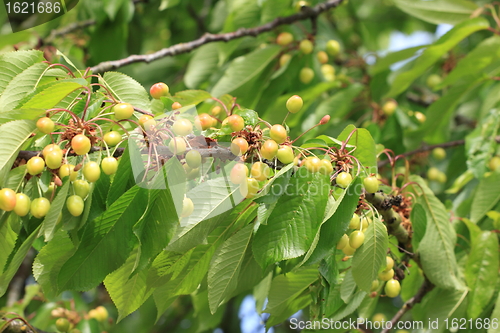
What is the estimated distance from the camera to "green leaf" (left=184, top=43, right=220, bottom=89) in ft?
10.2

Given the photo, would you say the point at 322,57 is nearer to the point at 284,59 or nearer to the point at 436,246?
the point at 284,59

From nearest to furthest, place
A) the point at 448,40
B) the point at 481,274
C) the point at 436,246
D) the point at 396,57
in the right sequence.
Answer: the point at 436,246 → the point at 481,274 → the point at 448,40 → the point at 396,57

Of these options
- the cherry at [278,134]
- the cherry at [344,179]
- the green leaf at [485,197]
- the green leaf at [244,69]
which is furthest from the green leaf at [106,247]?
the green leaf at [485,197]

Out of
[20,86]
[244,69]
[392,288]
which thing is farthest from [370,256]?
[244,69]

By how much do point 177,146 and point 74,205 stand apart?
295mm

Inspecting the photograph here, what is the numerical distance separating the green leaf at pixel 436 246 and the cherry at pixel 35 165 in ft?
4.44

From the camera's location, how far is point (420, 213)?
1.74 m

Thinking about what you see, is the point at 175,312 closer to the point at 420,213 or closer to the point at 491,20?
the point at 420,213

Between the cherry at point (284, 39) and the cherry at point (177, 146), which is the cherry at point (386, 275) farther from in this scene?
the cherry at point (284, 39)

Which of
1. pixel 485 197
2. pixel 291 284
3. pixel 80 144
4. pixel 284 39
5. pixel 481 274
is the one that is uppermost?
pixel 80 144

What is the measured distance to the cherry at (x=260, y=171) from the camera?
53.2 inches

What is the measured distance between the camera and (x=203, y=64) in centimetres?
314

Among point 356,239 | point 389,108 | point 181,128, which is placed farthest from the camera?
point 389,108

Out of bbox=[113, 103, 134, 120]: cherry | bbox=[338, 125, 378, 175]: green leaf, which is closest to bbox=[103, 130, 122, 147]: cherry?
bbox=[113, 103, 134, 120]: cherry
